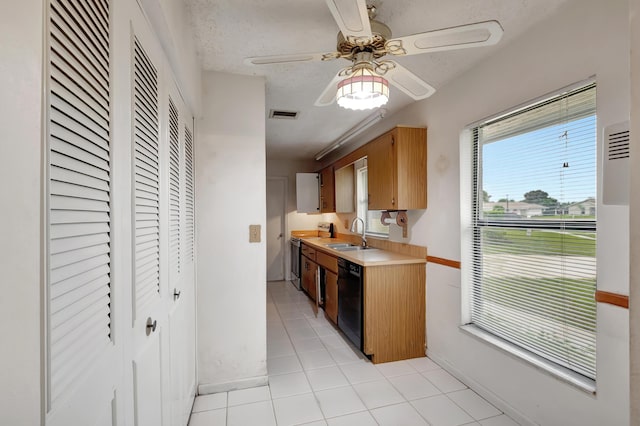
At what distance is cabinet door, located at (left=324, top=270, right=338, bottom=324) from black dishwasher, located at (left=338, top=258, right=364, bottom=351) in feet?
0.49

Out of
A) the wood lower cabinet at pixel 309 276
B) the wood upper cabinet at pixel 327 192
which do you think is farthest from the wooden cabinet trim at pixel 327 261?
the wood upper cabinet at pixel 327 192

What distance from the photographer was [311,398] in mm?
2184

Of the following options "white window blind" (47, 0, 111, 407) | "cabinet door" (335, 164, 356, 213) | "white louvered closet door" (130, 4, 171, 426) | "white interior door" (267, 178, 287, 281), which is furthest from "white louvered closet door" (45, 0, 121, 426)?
"white interior door" (267, 178, 287, 281)

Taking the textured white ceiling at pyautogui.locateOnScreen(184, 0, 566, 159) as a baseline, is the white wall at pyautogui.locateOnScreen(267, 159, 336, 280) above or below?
below

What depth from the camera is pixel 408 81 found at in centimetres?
164

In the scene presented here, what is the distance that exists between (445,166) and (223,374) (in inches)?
95.9

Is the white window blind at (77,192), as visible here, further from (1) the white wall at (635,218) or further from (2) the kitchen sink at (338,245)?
(2) the kitchen sink at (338,245)

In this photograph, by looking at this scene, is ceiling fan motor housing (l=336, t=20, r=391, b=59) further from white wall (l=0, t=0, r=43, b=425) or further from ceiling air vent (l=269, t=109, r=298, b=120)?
ceiling air vent (l=269, t=109, r=298, b=120)

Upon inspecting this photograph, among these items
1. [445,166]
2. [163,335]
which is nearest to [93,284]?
[163,335]

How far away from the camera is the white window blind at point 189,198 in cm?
194

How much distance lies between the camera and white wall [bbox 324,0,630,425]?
141 cm

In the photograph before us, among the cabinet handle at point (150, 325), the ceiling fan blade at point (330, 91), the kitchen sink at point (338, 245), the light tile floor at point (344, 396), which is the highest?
the ceiling fan blade at point (330, 91)

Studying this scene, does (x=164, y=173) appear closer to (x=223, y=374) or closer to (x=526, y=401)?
(x=223, y=374)

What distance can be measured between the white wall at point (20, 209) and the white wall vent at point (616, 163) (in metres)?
1.34
